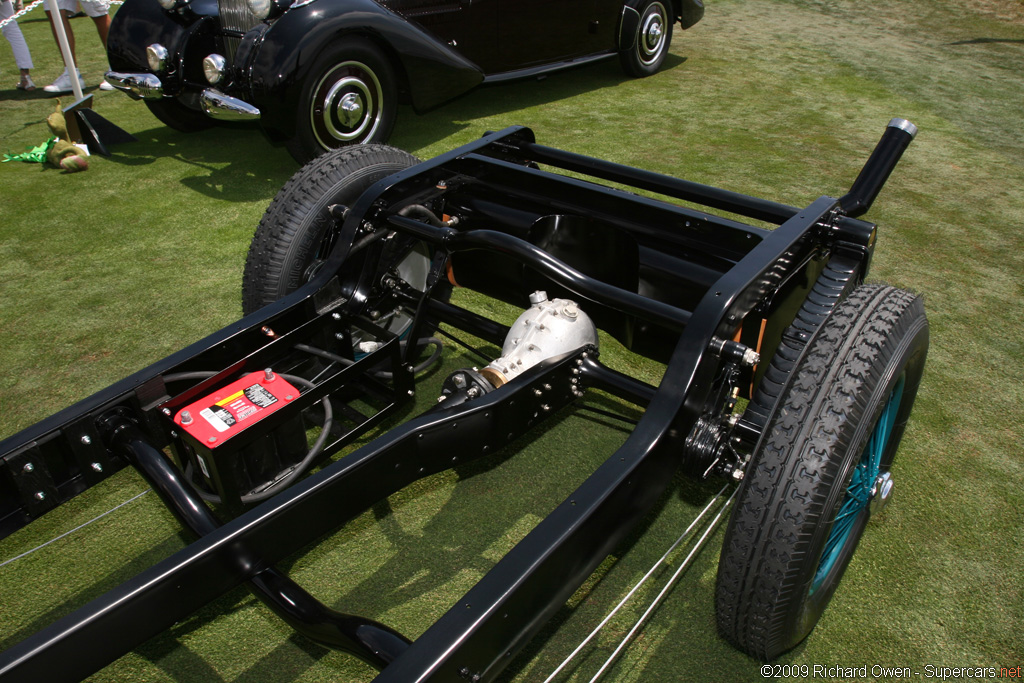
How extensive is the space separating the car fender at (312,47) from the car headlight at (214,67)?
38 cm

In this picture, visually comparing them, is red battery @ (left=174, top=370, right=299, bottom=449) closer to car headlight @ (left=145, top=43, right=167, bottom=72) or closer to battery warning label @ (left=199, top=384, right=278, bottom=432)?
battery warning label @ (left=199, top=384, right=278, bottom=432)

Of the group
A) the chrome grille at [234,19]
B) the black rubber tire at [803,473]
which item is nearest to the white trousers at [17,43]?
the chrome grille at [234,19]

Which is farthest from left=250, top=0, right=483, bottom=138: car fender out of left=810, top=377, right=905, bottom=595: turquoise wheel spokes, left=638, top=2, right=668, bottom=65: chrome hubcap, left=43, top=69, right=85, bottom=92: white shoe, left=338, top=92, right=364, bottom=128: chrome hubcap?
left=810, top=377, right=905, bottom=595: turquoise wheel spokes

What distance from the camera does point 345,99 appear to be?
4.57 meters

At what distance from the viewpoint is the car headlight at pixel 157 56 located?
4621mm

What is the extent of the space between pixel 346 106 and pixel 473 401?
3345mm

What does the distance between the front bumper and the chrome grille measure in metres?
0.51

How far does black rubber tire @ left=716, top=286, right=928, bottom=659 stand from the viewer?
155 cm

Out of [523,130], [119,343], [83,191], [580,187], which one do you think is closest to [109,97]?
[83,191]

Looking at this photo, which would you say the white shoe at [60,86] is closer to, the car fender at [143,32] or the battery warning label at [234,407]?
the car fender at [143,32]

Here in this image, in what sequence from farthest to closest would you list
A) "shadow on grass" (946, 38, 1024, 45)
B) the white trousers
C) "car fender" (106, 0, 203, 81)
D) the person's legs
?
"shadow on grass" (946, 38, 1024, 45)
the white trousers
the person's legs
"car fender" (106, 0, 203, 81)

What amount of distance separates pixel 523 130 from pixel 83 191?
130 inches

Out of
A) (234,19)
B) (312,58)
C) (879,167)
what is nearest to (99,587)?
(879,167)

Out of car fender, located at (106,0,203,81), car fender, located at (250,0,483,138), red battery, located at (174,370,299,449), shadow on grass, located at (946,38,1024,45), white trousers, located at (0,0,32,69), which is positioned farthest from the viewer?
shadow on grass, located at (946,38,1024,45)
